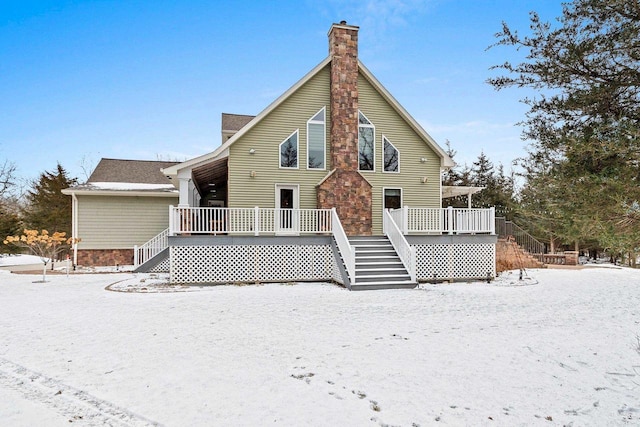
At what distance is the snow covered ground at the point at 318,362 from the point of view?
12.6 feet

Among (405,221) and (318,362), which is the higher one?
(405,221)

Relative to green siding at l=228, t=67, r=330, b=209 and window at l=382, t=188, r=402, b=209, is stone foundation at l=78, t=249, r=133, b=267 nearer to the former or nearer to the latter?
green siding at l=228, t=67, r=330, b=209

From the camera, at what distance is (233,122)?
19859 millimetres

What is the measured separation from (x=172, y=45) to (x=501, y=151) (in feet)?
88.3

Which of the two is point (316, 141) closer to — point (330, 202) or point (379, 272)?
point (330, 202)

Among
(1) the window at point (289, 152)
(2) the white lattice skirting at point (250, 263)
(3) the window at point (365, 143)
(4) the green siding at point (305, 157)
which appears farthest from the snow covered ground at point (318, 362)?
(3) the window at point (365, 143)

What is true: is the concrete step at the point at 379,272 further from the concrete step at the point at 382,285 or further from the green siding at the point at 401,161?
the green siding at the point at 401,161

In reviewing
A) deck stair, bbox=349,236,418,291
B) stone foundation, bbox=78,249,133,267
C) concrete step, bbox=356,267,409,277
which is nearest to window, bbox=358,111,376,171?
deck stair, bbox=349,236,418,291

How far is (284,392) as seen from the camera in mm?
4219

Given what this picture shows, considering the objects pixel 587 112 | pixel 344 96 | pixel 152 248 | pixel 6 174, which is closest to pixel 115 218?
pixel 152 248

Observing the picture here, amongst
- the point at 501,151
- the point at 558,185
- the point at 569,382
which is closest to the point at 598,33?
the point at 558,185

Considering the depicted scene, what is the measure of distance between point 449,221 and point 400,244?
215 cm

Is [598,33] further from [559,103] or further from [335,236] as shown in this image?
[335,236]

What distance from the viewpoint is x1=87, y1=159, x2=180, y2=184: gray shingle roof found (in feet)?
66.6
